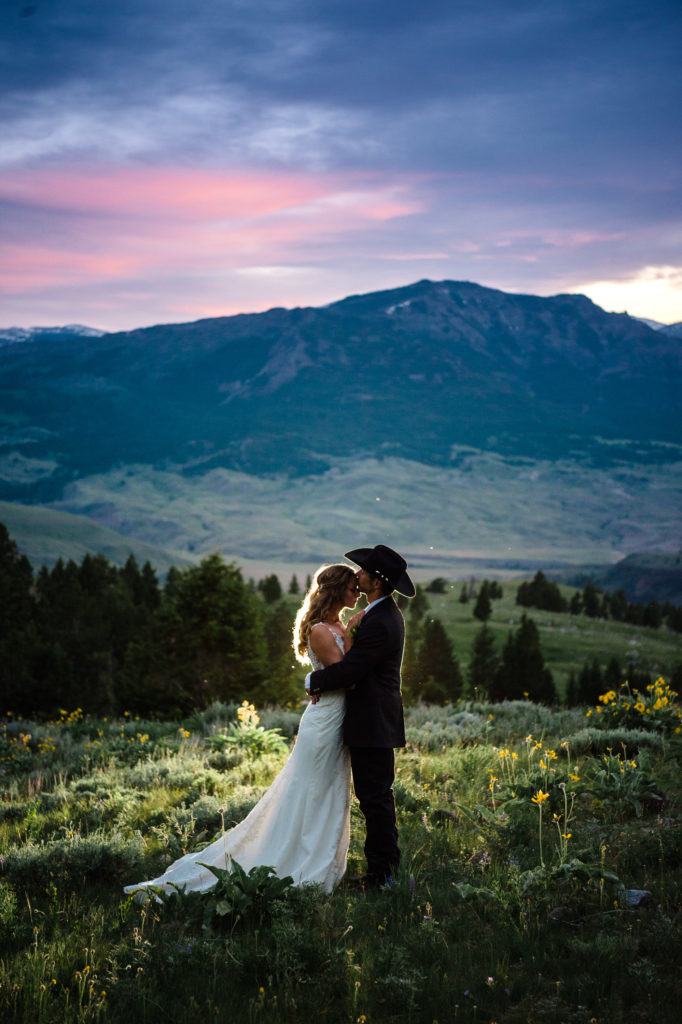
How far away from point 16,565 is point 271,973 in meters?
65.4

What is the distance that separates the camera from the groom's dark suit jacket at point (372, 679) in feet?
19.2

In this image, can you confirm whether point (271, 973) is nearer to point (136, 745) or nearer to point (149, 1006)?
point (149, 1006)

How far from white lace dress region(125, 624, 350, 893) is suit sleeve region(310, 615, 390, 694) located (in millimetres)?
281

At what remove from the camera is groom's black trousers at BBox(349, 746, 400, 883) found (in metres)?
6.09

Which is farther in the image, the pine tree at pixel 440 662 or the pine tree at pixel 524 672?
the pine tree at pixel 440 662

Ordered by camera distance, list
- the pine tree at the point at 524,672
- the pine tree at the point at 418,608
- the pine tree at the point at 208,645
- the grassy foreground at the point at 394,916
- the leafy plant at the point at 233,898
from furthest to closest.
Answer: the pine tree at the point at 418,608 → the pine tree at the point at 524,672 → the pine tree at the point at 208,645 → the leafy plant at the point at 233,898 → the grassy foreground at the point at 394,916

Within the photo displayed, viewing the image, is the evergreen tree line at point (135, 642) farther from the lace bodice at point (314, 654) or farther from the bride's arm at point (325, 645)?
the bride's arm at point (325, 645)

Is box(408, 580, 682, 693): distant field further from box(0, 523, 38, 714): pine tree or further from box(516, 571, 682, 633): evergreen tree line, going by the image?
box(0, 523, 38, 714): pine tree

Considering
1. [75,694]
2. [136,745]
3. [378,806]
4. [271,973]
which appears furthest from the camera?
[75,694]

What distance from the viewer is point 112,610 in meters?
66.4

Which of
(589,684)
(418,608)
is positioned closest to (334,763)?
(589,684)

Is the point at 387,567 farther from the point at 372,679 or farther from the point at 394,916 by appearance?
the point at 394,916

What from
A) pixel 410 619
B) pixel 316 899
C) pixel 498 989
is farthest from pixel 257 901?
pixel 410 619

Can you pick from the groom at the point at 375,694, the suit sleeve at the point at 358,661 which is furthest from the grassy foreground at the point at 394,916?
the suit sleeve at the point at 358,661
